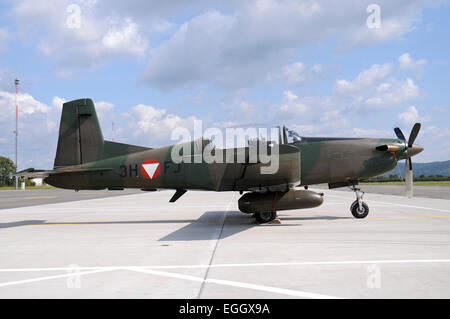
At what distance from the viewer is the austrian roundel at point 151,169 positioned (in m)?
9.14

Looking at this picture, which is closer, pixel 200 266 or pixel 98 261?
pixel 200 266

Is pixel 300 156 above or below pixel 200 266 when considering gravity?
above

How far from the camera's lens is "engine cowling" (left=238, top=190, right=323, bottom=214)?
8406 millimetres

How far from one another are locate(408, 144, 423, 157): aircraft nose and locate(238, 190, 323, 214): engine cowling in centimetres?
323

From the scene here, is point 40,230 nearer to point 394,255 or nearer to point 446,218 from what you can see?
point 394,255

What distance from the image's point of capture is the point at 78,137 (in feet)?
31.6

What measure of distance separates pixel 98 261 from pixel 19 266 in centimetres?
103

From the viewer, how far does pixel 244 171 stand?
874 centimetres

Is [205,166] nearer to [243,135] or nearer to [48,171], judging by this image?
[243,135]
